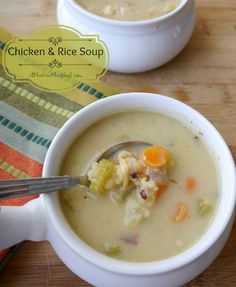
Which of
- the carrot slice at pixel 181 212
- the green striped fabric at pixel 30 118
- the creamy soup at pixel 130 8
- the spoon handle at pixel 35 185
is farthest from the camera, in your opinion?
the creamy soup at pixel 130 8

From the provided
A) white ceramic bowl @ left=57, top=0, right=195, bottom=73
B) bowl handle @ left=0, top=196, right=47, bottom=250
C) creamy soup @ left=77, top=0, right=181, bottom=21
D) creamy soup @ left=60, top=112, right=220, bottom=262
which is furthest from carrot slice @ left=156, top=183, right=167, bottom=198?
creamy soup @ left=77, top=0, right=181, bottom=21

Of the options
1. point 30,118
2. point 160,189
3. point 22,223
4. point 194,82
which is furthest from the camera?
point 194,82

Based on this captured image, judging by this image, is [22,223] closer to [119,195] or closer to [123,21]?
[119,195]

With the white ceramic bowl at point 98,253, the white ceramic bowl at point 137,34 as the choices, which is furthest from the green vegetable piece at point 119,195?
the white ceramic bowl at point 137,34

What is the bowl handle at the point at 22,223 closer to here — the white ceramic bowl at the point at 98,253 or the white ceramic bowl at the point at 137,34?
the white ceramic bowl at the point at 98,253

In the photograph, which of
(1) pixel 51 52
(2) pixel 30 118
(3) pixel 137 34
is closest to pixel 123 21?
(3) pixel 137 34

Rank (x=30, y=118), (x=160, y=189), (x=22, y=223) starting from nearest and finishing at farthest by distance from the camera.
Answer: (x=22, y=223), (x=160, y=189), (x=30, y=118)

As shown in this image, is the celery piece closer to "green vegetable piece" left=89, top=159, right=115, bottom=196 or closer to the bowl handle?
"green vegetable piece" left=89, top=159, right=115, bottom=196
